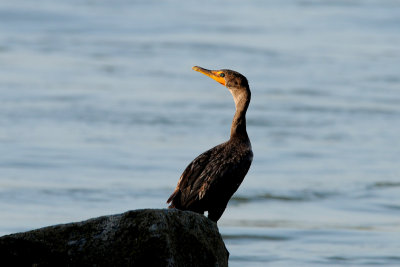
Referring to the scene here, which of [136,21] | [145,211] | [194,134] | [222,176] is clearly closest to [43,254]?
[145,211]

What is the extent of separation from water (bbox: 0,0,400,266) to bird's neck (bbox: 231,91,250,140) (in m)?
1.58

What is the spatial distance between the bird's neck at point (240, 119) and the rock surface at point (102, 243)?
8.47 ft

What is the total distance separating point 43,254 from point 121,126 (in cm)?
898

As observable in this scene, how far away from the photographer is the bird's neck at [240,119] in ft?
26.3

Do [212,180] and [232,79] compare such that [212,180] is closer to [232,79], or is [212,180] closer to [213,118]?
[232,79]

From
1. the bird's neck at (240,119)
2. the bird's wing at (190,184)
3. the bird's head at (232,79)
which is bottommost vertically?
the bird's wing at (190,184)

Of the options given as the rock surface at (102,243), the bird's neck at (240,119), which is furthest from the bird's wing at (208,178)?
the rock surface at (102,243)

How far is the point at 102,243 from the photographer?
5363mm

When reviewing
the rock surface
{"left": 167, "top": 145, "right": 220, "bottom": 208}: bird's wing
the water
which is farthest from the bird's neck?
the rock surface

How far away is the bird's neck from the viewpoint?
26.3 ft

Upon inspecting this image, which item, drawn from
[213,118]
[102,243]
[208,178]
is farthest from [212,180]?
[213,118]

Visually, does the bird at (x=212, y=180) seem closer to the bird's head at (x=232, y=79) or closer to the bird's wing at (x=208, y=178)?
the bird's wing at (x=208, y=178)

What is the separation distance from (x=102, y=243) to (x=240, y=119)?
9.76 ft

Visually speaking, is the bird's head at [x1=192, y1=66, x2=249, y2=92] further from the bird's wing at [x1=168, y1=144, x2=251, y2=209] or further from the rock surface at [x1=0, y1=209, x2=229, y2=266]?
the rock surface at [x1=0, y1=209, x2=229, y2=266]
